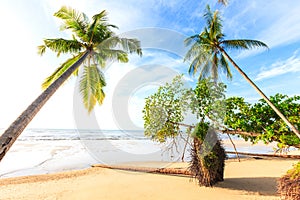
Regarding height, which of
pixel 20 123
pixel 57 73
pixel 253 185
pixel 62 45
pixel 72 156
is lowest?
pixel 72 156

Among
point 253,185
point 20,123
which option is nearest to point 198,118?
point 253,185

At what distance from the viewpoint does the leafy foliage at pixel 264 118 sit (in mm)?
6316

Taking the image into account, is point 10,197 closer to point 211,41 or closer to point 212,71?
point 211,41

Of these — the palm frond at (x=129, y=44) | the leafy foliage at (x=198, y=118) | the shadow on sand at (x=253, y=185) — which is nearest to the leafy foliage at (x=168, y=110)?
the leafy foliage at (x=198, y=118)

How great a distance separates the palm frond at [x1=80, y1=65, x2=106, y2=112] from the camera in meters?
11.4

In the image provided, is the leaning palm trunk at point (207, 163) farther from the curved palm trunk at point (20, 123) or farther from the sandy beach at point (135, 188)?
the curved palm trunk at point (20, 123)

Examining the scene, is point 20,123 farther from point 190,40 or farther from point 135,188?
point 190,40

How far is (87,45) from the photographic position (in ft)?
35.4

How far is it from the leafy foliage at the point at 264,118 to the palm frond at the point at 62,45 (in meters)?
8.86

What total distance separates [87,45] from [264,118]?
9.88 metres

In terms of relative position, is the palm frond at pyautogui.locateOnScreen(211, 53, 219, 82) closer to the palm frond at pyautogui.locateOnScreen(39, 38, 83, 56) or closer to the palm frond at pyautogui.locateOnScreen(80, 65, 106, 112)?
the palm frond at pyautogui.locateOnScreen(80, 65, 106, 112)

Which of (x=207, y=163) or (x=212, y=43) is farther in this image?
(x=212, y=43)

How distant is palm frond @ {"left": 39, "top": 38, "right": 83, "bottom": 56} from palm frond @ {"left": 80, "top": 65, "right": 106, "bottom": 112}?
137cm

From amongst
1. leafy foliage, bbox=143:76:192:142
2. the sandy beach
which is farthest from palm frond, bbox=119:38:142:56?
the sandy beach
